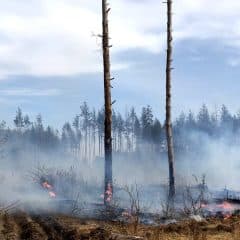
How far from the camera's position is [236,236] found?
1580 cm

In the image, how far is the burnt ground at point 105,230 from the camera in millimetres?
15133

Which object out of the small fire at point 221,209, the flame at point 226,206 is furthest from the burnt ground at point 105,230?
the flame at point 226,206

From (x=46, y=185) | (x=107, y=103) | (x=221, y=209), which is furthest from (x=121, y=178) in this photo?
(x=107, y=103)

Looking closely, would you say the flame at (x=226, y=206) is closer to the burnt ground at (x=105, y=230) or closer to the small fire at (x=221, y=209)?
the small fire at (x=221, y=209)

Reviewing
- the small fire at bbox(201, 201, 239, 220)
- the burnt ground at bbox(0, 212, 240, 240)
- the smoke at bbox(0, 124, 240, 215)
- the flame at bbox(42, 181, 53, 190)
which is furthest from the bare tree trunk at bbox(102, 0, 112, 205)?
the flame at bbox(42, 181, 53, 190)

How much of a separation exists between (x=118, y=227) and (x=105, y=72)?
7510mm

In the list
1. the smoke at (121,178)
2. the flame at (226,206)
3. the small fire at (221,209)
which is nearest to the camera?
the small fire at (221,209)

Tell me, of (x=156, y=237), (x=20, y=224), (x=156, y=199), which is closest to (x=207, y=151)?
(x=156, y=199)

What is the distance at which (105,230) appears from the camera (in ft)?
48.6

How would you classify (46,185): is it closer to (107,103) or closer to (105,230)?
(107,103)

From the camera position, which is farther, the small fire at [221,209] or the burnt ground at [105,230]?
the small fire at [221,209]

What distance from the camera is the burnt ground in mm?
15133

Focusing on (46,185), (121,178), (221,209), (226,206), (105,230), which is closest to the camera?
(105,230)

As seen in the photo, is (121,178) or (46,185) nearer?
(46,185)
